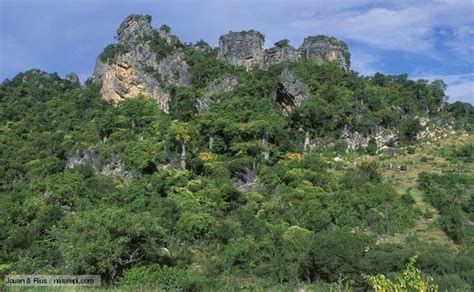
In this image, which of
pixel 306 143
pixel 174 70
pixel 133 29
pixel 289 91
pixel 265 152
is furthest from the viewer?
pixel 133 29

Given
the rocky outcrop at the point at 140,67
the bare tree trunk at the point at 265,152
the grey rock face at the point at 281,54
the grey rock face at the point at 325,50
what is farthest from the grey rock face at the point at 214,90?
the grey rock face at the point at 325,50

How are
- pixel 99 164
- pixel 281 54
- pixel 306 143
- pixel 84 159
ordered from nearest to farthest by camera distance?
1. pixel 99 164
2. pixel 84 159
3. pixel 306 143
4. pixel 281 54

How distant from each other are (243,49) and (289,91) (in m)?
14.0

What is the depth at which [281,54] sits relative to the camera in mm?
60906

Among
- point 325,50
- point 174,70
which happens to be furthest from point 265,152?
point 325,50

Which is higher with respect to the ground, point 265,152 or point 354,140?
point 354,140

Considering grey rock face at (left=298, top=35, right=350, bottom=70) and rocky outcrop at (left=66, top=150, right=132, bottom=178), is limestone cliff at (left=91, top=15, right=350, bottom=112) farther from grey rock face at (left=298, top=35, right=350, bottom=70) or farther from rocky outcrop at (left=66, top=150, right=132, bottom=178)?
rocky outcrop at (left=66, top=150, right=132, bottom=178)

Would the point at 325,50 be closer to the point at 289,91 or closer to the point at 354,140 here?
the point at 289,91

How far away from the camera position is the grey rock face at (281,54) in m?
60.4

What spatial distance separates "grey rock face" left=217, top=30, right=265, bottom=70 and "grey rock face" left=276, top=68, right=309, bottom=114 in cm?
1060

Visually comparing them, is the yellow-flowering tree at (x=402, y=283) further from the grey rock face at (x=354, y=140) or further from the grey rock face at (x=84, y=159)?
the grey rock face at (x=354, y=140)

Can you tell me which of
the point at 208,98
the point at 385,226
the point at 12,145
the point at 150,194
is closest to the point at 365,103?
the point at 208,98

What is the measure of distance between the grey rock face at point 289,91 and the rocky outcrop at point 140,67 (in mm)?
11090

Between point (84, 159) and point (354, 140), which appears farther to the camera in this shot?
point (354, 140)
